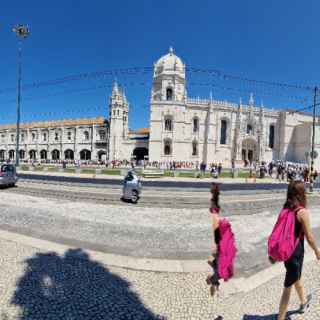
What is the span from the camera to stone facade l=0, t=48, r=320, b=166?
4641 cm

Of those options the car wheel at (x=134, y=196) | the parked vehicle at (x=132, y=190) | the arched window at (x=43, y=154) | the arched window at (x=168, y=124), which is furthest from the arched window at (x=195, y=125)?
the arched window at (x=43, y=154)

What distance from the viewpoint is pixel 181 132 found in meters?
46.5

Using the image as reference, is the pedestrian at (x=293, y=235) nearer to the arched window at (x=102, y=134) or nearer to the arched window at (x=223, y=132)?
the arched window at (x=223, y=132)

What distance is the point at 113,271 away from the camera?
4164 millimetres

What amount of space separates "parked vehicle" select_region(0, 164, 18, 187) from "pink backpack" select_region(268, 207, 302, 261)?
16.0 m

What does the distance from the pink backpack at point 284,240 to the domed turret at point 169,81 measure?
1796 inches

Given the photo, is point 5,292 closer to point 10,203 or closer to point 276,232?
point 276,232

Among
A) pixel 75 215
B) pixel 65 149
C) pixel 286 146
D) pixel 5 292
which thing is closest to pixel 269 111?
pixel 286 146

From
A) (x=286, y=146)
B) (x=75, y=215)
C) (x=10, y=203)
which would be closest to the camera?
(x=75, y=215)

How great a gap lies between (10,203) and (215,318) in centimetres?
1013

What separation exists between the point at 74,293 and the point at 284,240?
296cm

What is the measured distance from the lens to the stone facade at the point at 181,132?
46.4 m

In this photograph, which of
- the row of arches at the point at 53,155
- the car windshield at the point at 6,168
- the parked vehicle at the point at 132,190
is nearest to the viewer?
the parked vehicle at the point at 132,190

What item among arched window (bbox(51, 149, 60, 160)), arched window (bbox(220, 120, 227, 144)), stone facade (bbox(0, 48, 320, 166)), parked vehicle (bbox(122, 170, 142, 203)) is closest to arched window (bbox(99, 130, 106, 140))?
stone facade (bbox(0, 48, 320, 166))
